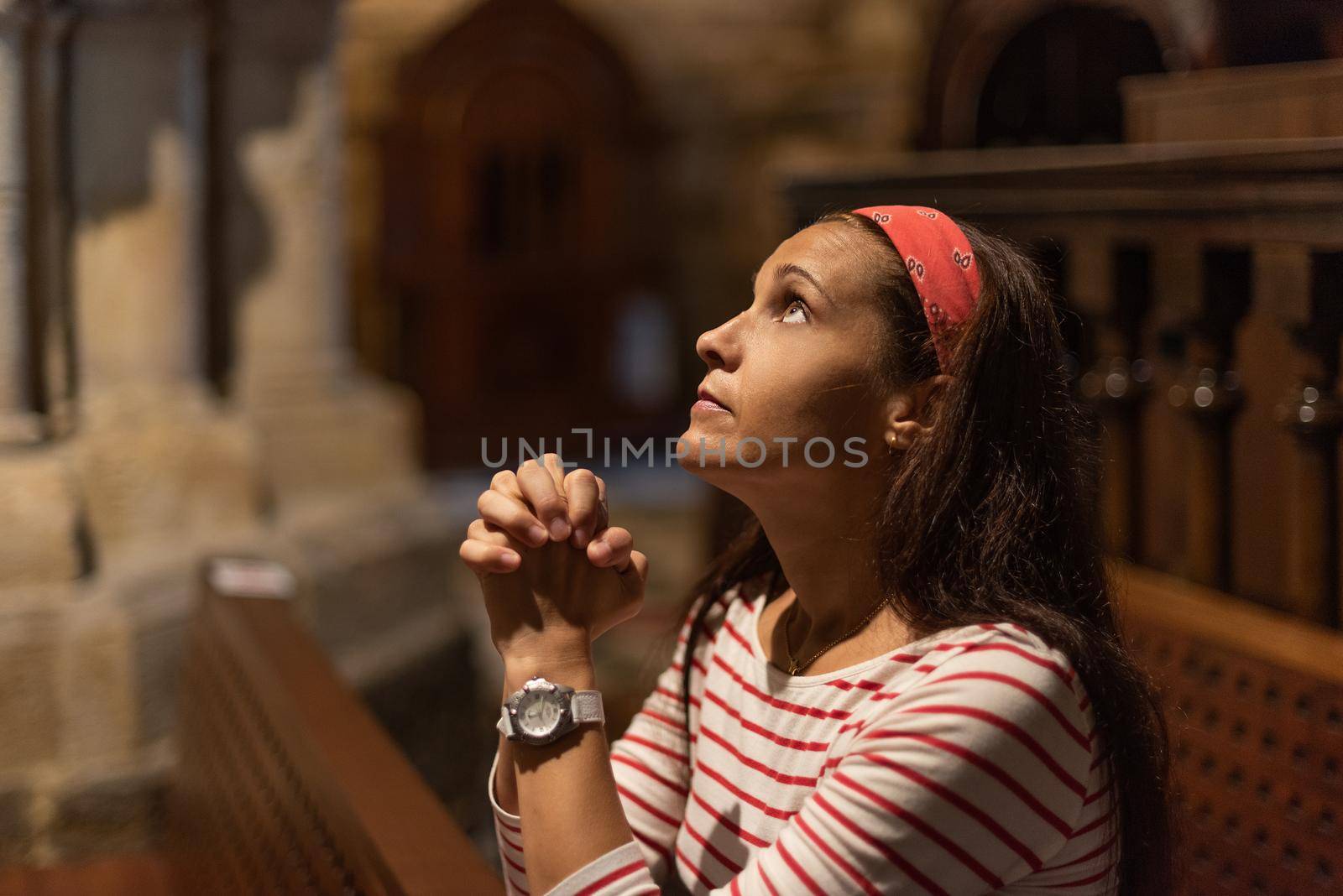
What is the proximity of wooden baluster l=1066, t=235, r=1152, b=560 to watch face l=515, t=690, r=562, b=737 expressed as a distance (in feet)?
4.52

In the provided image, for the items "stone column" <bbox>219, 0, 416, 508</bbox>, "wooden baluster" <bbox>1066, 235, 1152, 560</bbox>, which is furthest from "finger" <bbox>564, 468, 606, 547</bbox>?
"stone column" <bbox>219, 0, 416, 508</bbox>

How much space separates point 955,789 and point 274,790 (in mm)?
1265

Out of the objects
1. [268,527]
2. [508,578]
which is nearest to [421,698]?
A: [268,527]

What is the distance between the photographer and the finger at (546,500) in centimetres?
115

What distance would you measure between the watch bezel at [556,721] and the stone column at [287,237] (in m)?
2.36

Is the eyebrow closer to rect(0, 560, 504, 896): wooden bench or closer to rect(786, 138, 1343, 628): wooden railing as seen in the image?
rect(786, 138, 1343, 628): wooden railing

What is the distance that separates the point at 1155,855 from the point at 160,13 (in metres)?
2.70

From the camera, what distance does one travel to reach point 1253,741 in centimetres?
184

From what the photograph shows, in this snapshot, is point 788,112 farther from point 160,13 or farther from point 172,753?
point 172,753

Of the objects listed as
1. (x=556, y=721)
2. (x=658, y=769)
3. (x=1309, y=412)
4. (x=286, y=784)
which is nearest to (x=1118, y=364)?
(x=1309, y=412)

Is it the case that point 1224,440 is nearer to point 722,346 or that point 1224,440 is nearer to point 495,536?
point 722,346

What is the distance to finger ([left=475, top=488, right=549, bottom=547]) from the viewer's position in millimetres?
1140

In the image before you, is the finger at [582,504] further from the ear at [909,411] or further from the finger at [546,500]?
the ear at [909,411]

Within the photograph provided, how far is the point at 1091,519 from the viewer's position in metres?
1.22
